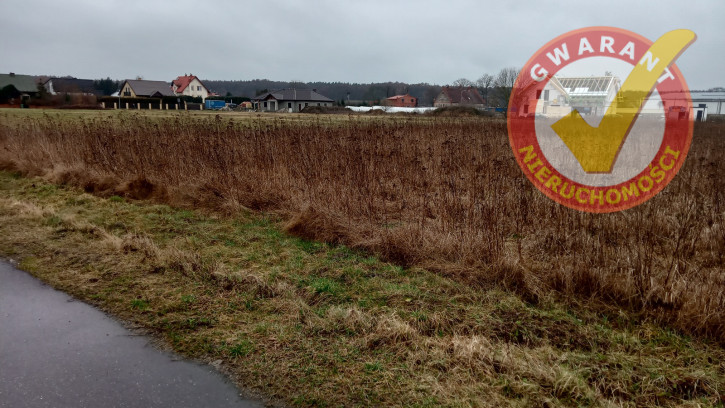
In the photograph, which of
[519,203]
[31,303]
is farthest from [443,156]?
[31,303]

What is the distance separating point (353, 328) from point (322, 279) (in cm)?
117

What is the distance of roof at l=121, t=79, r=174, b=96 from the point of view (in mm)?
79581

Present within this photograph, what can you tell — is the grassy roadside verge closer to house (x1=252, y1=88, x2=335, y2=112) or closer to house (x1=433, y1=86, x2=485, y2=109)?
house (x1=252, y1=88, x2=335, y2=112)

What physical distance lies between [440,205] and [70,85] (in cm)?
11132

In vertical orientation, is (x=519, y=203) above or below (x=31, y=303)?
above

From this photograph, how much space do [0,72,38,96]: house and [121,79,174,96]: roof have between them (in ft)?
56.1

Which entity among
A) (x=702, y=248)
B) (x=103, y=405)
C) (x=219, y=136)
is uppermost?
(x=219, y=136)

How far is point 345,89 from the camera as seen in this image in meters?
133

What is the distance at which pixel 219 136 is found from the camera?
1216 centimetres

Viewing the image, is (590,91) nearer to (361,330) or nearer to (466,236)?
(466,236)

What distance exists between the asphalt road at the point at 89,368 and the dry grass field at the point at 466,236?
→ 533mm

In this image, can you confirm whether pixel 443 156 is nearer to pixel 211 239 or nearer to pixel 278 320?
pixel 211 239

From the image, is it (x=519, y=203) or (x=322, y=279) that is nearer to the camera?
(x=322, y=279)

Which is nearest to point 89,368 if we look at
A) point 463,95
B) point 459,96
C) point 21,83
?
point 21,83
